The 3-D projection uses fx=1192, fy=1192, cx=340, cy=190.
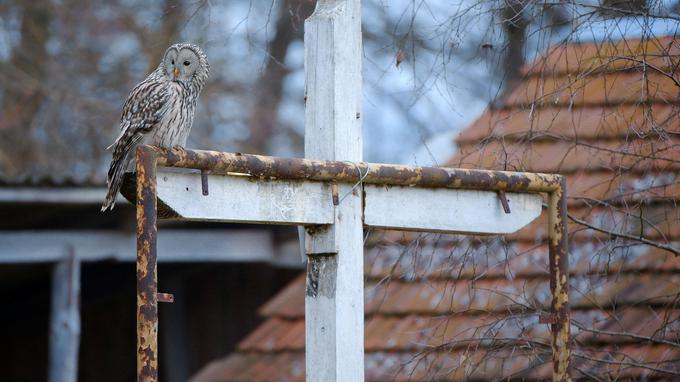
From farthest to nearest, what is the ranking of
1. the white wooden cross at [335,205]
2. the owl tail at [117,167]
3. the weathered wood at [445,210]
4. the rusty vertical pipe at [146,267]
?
the owl tail at [117,167] < the weathered wood at [445,210] < the white wooden cross at [335,205] < the rusty vertical pipe at [146,267]

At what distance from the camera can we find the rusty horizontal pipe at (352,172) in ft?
10.6

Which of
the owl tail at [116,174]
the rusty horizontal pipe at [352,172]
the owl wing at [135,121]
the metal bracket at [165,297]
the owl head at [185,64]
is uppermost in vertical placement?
the owl head at [185,64]

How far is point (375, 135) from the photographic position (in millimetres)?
18047

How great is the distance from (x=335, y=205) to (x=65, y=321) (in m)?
4.63

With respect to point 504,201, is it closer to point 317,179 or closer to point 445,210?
point 445,210

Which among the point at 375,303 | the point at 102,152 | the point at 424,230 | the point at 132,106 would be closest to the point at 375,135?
the point at 102,152

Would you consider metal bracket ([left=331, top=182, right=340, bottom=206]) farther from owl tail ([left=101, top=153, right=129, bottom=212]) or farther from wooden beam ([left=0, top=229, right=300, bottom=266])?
wooden beam ([left=0, top=229, right=300, bottom=266])

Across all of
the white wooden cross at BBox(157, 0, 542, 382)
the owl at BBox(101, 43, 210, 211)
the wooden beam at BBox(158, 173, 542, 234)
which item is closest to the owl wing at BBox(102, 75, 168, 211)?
the owl at BBox(101, 43, 210, 211)

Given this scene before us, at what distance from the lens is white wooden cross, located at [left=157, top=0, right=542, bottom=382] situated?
3373 mm

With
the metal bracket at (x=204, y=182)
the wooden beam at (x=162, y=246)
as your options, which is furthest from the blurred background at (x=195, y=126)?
the metal bracket at (x=204, y=182)

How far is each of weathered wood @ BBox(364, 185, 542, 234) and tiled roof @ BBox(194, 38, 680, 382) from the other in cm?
46

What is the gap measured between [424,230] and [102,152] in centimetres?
1138

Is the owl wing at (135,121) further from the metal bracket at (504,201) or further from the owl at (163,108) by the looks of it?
the metal bracket at (504,201)

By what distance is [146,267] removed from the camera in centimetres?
305
